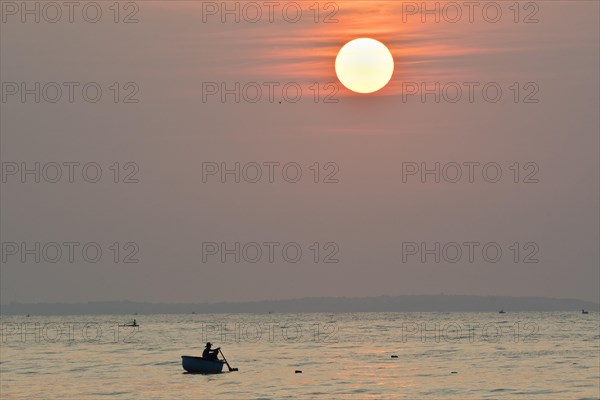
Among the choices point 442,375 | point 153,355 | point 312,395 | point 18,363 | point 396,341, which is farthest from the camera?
point 396,341

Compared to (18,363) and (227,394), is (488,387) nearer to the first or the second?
(227,394)

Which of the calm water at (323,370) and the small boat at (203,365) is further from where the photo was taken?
the small boat at (203,365)

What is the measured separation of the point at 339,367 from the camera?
272 ft

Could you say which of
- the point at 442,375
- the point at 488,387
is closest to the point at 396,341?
the point at 442,375

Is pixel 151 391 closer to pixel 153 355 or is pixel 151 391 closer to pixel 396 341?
pixel 153 355

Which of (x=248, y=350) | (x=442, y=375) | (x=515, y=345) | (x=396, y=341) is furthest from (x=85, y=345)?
(x=442, y=375)

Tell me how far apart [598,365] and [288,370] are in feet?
78.3

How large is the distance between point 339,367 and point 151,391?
2244cm

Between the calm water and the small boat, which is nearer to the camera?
the calm water

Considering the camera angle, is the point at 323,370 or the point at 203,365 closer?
the point at 203,365

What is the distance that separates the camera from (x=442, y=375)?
7344 cm

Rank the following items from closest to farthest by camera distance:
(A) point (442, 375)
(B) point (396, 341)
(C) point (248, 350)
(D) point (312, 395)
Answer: (D) point (312, 395), (A) point (442, 375), (C) point (248, 350), (B) point (396, 341)

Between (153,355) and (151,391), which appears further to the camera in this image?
(153,355)

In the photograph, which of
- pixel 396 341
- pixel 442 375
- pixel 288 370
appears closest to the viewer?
pixel 442 375
